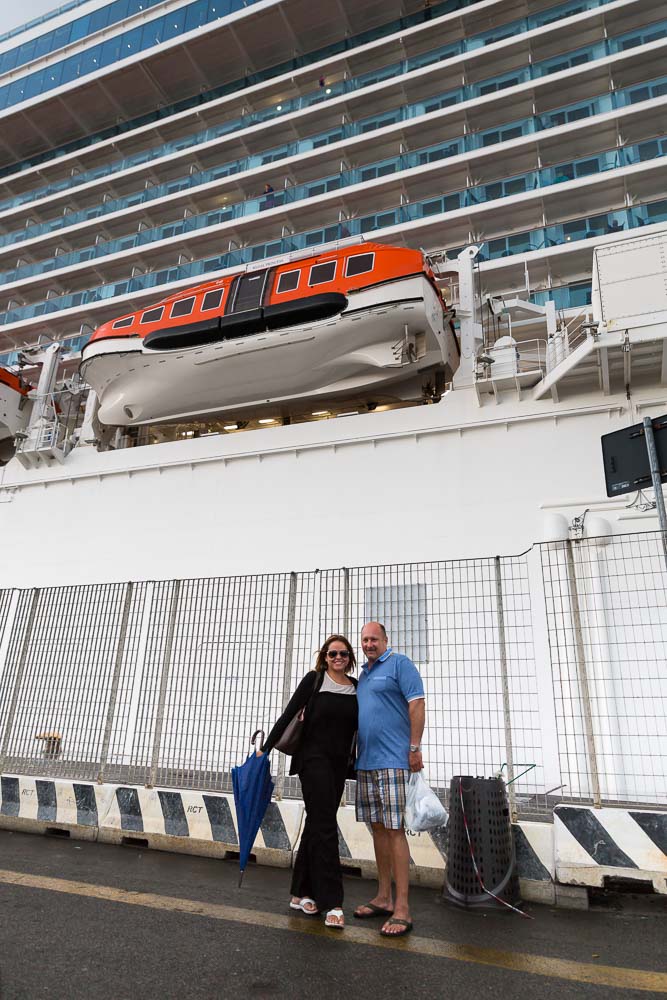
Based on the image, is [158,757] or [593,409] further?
[593,409]

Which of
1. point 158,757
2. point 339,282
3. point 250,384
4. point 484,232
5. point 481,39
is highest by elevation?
point 481,39

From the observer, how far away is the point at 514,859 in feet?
12.5

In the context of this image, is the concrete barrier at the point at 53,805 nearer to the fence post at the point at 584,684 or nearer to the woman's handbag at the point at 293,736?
the woman's handbag at the point at 293,736

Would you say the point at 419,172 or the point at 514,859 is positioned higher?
the point at 419,172

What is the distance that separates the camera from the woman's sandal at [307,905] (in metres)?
3.18

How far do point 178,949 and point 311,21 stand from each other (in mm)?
26336

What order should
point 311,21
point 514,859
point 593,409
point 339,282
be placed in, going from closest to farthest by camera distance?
point 514,859
point 593,409
point 339,282
point 311,21

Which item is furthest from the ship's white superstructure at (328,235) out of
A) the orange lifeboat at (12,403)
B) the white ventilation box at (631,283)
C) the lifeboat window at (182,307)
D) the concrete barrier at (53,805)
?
the concrete barrier at (53,805)

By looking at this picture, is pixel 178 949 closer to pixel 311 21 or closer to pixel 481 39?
pixel 481 39

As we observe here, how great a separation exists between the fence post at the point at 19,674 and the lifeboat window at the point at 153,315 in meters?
7.68

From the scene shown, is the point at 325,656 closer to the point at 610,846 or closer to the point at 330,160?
the point at 610,846

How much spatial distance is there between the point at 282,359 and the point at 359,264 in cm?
224

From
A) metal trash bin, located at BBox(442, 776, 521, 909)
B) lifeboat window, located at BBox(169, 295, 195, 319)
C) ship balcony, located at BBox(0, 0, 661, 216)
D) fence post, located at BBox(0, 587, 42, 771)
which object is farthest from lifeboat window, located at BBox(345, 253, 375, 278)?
ship balcony, located at BBox(0, 0, 661, 216)

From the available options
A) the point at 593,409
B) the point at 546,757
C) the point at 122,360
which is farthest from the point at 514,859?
the point at 122,360
